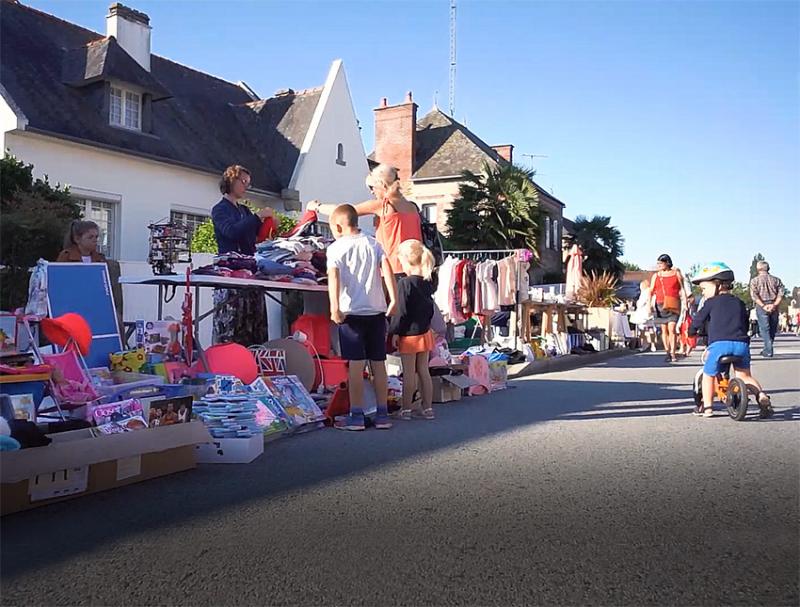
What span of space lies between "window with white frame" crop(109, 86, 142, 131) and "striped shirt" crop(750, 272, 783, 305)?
51.4 feet

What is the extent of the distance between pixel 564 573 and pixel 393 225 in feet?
18.0

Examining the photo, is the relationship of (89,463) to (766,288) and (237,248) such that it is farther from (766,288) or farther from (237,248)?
(766,288)

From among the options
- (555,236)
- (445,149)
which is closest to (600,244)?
(555,236)

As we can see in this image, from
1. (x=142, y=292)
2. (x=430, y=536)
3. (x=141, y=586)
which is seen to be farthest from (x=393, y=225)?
(x=142, y=292)

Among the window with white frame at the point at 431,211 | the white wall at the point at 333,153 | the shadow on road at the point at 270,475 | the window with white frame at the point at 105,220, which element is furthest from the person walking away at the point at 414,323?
the window with white frame at the point at 431,211

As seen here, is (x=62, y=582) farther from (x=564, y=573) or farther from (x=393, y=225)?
(x=393, y=225)

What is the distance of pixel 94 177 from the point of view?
18.0 metres

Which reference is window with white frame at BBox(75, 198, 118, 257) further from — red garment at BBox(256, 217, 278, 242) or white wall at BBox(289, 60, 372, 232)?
red garment at BBox(256, 217, 278, 242)

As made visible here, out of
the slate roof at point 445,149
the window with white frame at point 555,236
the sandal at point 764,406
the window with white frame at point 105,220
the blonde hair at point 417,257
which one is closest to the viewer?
the sandal at point 764,406

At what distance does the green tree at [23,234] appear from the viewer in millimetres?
11664

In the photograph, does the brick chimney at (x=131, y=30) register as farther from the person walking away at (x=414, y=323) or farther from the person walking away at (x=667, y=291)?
the person walking away at (x=414, y=323)

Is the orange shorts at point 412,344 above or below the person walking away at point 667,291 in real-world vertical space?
below

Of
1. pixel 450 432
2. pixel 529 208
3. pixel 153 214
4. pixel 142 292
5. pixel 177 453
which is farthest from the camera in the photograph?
pixel 529 208

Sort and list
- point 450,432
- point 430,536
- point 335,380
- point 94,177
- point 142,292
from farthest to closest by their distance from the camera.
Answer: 1. point 94,177
2. point 142,292
3. point 335,380
4. point 450,432
5. point 430,536
